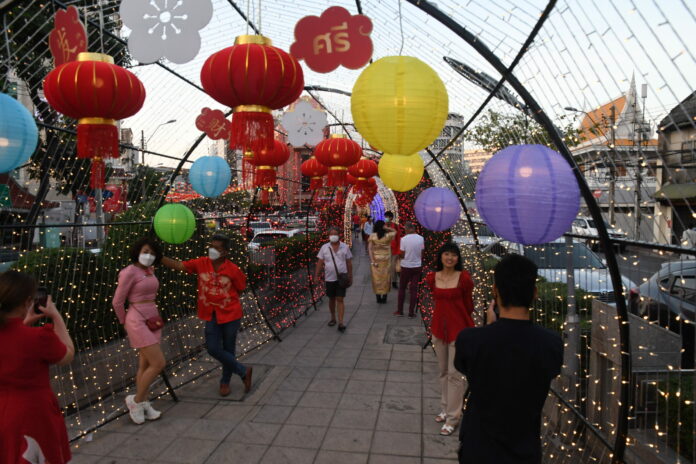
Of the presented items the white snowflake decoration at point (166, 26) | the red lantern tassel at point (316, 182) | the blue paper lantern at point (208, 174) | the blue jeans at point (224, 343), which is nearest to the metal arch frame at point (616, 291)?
the white snowflake decoration at point (166, 26)

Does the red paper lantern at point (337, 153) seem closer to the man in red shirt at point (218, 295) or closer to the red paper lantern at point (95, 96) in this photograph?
the man in red shirt at point (218, 295)

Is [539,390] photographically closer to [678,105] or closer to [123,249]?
[678,105]

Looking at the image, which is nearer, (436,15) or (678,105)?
(678,105)

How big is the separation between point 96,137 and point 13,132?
49cm

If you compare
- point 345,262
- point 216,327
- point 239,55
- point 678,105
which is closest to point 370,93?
point 239,55

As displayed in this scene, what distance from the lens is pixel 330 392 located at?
16.3 feet

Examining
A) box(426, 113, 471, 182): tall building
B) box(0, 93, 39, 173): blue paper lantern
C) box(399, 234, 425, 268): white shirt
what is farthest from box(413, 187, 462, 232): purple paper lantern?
box(0, 93, 39, 173): blue paper lantern

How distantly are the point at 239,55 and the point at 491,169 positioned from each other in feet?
5.48

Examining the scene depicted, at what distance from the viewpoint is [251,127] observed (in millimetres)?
2957

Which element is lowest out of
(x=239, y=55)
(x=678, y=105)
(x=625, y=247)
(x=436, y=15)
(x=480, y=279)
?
(x=480, y=279)

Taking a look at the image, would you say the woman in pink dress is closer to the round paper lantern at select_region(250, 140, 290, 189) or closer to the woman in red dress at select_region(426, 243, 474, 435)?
the round paper lantern at select_region(250, 140, 290, 189)

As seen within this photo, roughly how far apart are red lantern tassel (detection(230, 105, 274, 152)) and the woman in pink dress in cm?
182

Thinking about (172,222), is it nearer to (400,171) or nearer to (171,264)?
(171,264)

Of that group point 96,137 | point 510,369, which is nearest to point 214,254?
point 96,137
